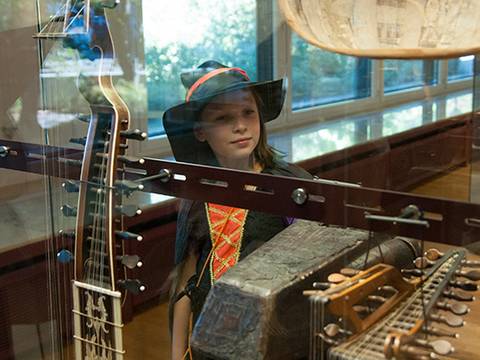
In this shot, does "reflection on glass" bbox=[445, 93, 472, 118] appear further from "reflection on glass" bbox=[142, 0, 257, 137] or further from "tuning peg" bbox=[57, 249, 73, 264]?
"tuning peg" bbox=[57, 249, 73, 264]

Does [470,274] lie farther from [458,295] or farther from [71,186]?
[71,186]

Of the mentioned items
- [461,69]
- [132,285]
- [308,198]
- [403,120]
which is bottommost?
[132,285]

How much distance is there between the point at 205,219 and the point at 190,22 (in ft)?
2.69

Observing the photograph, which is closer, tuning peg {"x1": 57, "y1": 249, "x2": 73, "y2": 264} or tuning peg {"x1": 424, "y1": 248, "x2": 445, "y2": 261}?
tuning peg {"x1": 424, "y1": 248, "x2": 445, "y2": 261}

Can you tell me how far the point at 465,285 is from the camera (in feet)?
3.72

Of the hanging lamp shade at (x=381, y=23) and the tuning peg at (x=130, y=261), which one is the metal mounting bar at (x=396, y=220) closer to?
the hanging lamp shade at (x=381, y=23)

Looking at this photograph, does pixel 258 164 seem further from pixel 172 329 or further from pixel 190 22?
pixel 190 22

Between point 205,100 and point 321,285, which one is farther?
point 205,100

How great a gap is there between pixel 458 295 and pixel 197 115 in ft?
2.11

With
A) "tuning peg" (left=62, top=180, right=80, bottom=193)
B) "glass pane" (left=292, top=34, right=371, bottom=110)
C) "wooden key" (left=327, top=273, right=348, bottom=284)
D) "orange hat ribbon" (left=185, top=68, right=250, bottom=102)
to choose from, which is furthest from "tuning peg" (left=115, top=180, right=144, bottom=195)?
"wooden key" (left=327, top=273, right=348, bottom=284)

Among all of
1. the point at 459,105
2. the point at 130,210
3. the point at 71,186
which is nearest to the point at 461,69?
the point at 459,105

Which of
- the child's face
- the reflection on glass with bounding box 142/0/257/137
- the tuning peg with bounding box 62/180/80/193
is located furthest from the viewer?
the reflection on glass with bounding box 142/0/257/137

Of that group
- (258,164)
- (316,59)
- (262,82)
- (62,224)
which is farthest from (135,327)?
(316,59)

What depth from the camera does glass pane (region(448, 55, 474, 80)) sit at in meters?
1.34
